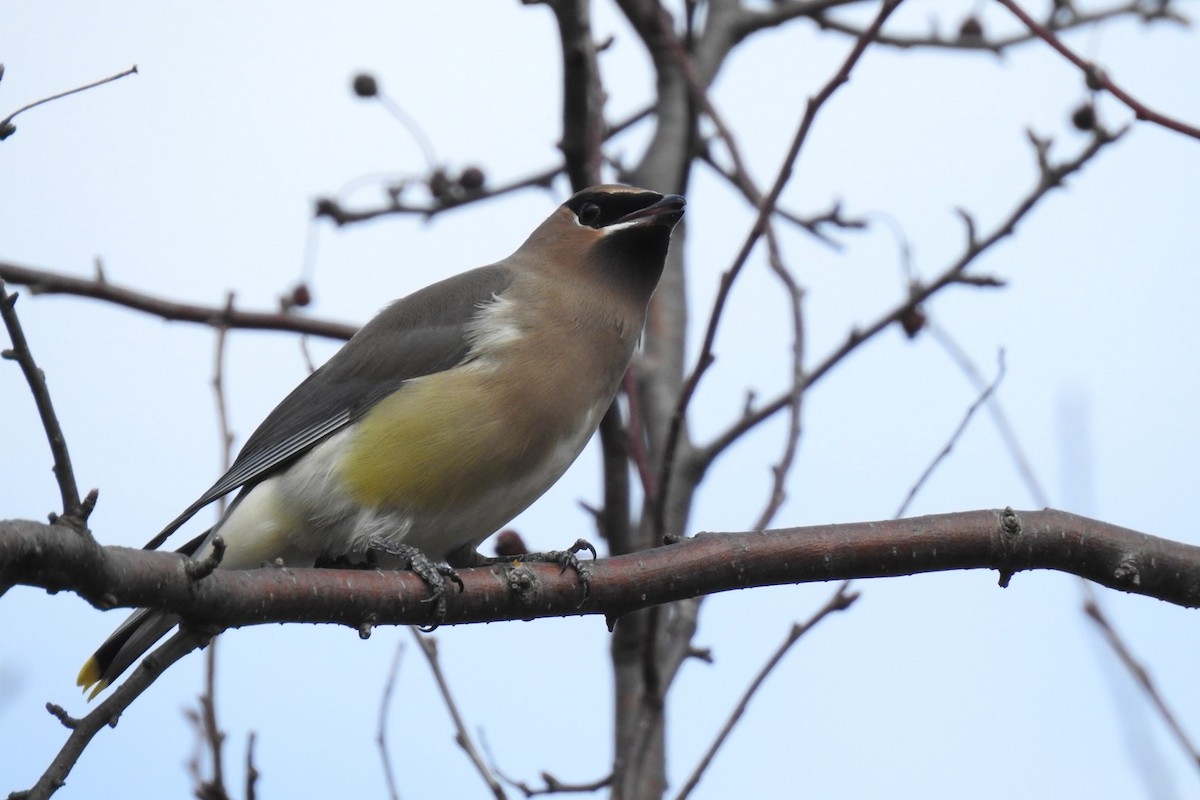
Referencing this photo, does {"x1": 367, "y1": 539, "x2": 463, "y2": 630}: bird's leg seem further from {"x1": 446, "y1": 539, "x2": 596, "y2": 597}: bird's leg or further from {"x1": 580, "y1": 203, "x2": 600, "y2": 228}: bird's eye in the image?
{"x1": 580, "y1": 203, "x2": 600, "y2": 228}: bird's eye

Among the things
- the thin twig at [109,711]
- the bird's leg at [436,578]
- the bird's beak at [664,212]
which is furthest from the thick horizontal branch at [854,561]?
the bird's beak at [664,212]

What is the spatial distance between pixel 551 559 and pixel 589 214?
210 cm

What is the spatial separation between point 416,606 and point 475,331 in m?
1.64

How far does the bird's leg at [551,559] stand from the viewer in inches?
153

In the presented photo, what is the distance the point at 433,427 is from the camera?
4.89 metres

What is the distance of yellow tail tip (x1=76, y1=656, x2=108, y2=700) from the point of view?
457 centimetres

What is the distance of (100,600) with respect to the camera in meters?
2.82

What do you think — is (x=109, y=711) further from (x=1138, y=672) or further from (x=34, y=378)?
(x=1138, y=672)

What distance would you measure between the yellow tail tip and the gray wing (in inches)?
23.1

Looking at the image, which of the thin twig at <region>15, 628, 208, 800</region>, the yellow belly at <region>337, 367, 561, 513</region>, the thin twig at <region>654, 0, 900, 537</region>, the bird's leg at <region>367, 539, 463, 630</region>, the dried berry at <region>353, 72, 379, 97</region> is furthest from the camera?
the dried berry at <region>353, 72, 379, 97</region>

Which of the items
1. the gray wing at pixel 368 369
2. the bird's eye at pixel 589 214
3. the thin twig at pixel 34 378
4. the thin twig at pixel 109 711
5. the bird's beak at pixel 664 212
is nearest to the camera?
the thin twig at pixel 34 378

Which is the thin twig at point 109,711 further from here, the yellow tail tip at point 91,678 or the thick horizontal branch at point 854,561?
the yellow tail tip at point 91,678

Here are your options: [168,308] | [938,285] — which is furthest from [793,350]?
[168,308]

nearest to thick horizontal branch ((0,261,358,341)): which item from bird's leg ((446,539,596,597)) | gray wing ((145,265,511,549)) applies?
gray wing ((145,265,511,549))
